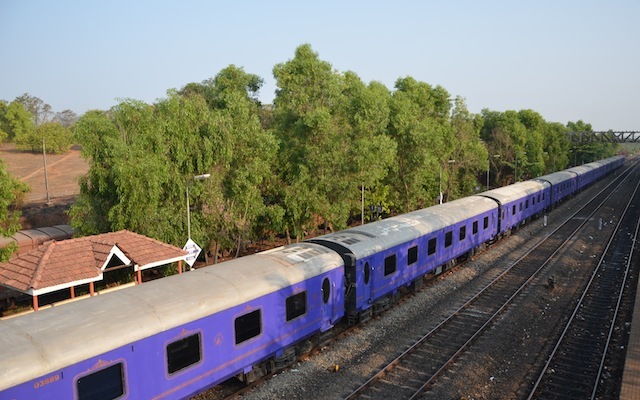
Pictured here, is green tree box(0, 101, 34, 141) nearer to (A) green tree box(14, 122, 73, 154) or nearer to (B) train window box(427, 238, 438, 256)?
(A) green tree box(14, 122, 73, 154)

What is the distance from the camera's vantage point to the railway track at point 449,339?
45.5ft

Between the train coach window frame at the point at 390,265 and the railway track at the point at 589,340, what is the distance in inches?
255

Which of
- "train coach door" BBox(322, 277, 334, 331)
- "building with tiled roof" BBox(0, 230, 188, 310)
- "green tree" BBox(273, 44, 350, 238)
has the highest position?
"green tree" BBox(273, 44, 350, 238)

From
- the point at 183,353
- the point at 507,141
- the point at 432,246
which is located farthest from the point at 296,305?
the point at 507,141

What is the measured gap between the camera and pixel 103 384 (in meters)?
9.74

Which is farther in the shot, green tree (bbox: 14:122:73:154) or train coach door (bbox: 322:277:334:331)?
green tree (bbox: 14:122:73:154)

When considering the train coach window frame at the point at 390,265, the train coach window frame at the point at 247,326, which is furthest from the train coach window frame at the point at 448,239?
the train coach window frame at the point at 247,326

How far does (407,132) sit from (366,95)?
7.09 meters

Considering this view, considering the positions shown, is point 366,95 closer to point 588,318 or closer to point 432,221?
point 432,221

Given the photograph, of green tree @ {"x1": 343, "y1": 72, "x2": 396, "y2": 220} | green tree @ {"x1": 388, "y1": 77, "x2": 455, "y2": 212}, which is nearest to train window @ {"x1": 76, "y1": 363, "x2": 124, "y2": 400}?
green tree @ {"x1": 343, "y1": 72, "x2": 396, "y2": 220}

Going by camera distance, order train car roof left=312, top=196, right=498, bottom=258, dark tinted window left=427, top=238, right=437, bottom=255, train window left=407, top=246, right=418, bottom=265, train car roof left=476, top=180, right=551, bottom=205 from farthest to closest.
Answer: train car roof left=476, top=180, right=551, bottom=205 < dark tinted window left=427, top=238, right=437, bottom=255 < train window left=407, top=246, right=418, bottom=265 < train car roof left=312, top=196, right=498, bottom=258

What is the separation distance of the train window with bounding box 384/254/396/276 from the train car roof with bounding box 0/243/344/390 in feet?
14.2

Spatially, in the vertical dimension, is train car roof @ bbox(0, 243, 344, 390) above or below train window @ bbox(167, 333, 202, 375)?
above

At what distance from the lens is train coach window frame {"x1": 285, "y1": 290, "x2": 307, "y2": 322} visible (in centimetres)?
1437
